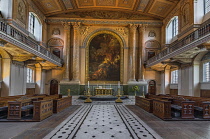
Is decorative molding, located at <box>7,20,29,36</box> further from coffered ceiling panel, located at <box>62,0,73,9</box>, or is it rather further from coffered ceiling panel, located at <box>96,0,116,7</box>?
coffered ceiling panel, located at <box>96,0,116,7</box>

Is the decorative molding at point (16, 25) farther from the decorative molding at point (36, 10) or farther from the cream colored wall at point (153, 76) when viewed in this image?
the cream colored wall at point (153, 76)

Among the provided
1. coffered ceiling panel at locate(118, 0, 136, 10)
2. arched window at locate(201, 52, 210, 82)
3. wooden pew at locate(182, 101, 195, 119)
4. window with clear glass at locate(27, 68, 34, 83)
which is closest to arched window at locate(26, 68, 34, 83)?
window with clear glass at locate(27, 68, 34, 83)

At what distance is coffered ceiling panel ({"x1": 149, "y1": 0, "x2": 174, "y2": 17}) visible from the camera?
19419 millimetres

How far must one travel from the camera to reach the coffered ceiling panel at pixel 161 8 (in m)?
19.4

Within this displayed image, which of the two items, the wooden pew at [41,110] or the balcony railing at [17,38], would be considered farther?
the balcony railing at [17,38]

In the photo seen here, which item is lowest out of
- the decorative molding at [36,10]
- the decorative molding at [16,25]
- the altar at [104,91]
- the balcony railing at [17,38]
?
the altar at [104,91]

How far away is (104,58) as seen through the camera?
22875 millimetres

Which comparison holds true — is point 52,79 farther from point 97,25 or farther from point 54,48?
point 97,25

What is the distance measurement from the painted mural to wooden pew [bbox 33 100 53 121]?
14651mm

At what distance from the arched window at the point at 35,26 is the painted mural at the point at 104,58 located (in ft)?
21.5

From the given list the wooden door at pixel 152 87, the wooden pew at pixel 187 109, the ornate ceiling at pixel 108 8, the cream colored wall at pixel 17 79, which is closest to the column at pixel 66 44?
the ornate ceiling at pixel 108 8

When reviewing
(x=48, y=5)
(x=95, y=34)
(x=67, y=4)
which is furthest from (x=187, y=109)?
(x=48, y=5)

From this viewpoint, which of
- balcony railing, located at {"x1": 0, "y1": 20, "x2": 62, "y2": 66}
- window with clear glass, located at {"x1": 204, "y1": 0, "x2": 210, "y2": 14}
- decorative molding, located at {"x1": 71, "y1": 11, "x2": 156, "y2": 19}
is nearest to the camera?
balcony railing, located at {"x1": 0, "y1": 20, "x2": 62, "y2": 66}

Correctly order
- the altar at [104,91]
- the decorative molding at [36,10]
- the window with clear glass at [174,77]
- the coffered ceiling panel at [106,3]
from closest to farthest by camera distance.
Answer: the decorative molding at [36,10] → the altar at [104,91] → the window with clear glass at [174,77] → the coffered ceiling panel at [106,3]
